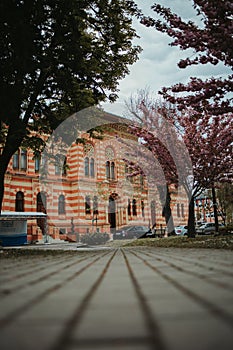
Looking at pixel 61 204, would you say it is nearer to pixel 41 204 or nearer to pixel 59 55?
pixel 41 204

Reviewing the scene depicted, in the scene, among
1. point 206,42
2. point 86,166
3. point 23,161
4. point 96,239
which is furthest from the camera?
point 86,166

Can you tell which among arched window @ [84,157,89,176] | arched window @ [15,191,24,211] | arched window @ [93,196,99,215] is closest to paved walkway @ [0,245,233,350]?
arched window @ [15,191,24,211]

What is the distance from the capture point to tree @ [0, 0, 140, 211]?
30.2 ft

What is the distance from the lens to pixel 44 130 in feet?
44.8

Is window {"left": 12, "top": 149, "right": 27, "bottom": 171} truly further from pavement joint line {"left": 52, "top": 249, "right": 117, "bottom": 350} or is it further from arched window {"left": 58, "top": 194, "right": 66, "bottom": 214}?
pavement joint line {"left": 52, "top": 249, "right": 117, "bottom": 350}

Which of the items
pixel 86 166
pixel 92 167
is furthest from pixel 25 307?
pixel 92 167

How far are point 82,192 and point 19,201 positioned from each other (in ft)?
22.9

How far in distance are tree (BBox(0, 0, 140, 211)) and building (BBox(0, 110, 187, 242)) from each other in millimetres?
13927

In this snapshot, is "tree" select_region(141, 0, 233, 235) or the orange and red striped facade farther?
the orange and red striped facade

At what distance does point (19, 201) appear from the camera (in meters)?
33.1

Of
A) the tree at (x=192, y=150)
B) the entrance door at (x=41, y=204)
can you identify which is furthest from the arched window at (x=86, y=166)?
the tree at (x=192, y=150)

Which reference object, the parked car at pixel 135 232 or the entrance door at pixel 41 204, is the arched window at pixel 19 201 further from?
the parked car at pixel 135 232

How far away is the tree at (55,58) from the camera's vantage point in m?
9.20

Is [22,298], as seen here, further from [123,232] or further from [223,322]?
[123,232]
